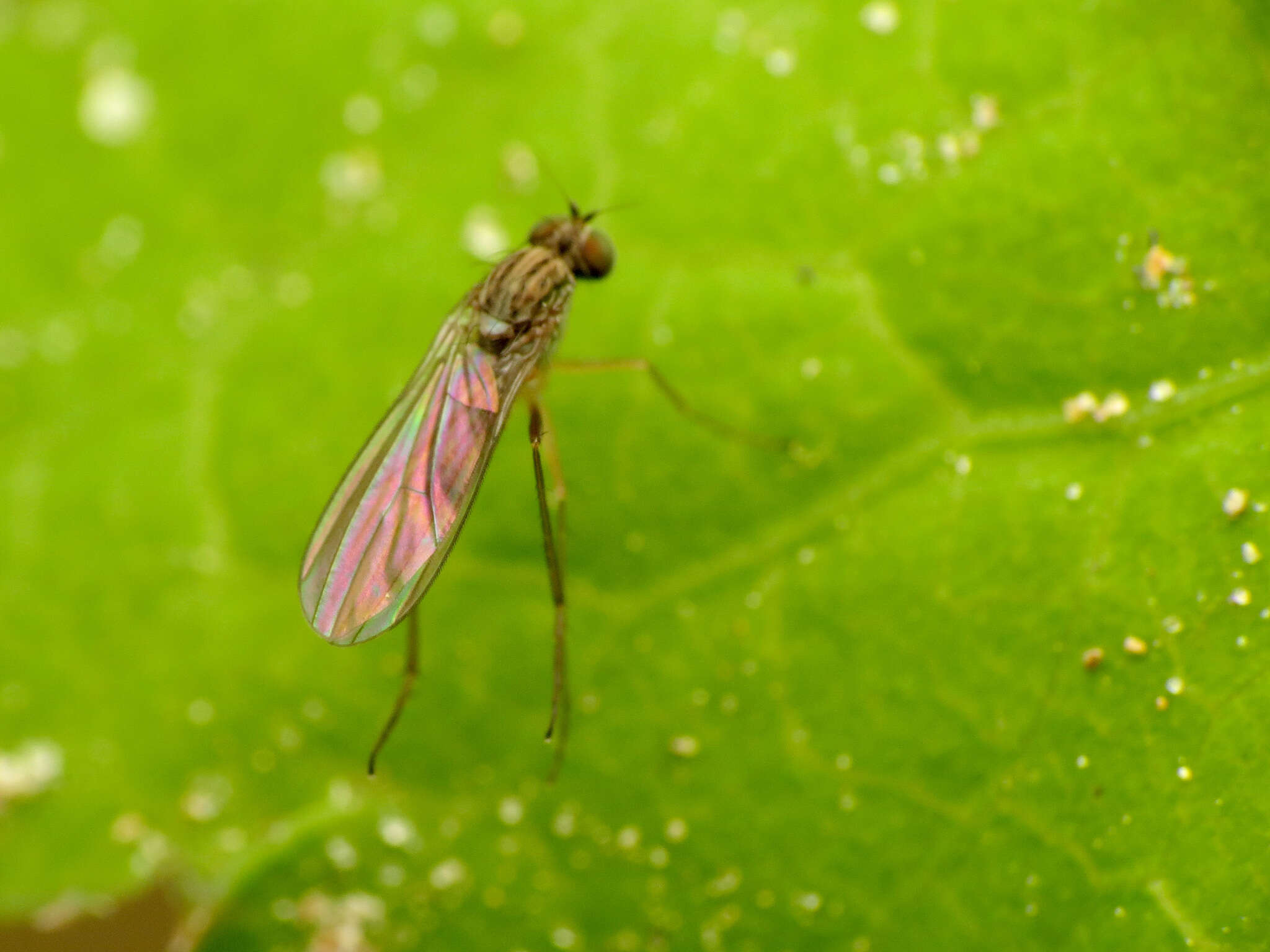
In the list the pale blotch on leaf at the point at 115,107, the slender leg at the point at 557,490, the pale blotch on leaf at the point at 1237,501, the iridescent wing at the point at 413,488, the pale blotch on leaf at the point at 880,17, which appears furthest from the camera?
the pale blotch on leaf at the point at 115,107

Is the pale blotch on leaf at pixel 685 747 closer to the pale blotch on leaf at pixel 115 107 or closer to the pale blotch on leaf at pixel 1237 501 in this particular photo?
the pale blotch on leaf at pixel 1237 501

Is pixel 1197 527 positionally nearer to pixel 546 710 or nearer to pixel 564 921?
pixel 546 710

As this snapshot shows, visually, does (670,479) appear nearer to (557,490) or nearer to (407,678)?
(557,490)

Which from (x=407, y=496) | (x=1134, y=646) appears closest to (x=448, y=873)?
(x=407, y=496)

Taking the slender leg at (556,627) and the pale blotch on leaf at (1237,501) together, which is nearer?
the pale blotch on leaf at (1237,501)

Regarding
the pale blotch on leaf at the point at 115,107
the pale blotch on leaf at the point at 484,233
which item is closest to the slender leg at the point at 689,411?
the pale blotch on leaf at the point at 484,233

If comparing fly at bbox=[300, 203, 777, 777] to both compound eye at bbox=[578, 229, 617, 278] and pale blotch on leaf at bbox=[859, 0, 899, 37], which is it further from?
pale blotch on leaf at bbox=[859, 0, 899, 37]

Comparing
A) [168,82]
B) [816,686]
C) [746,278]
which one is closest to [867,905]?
[816,686]
